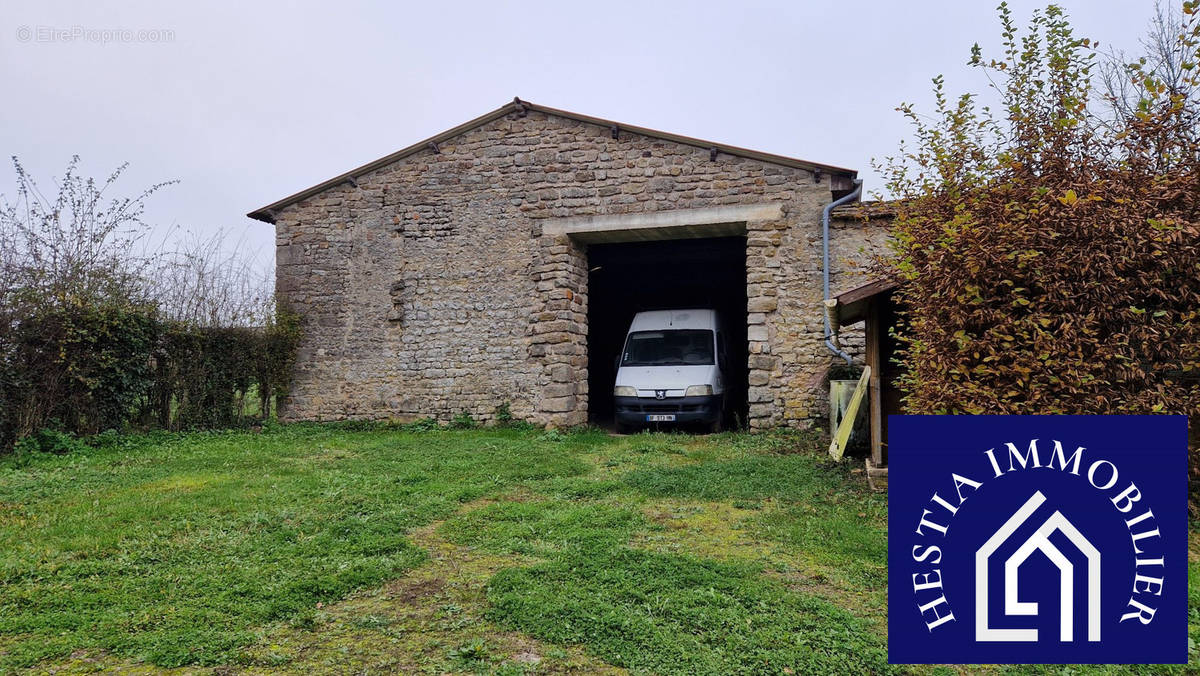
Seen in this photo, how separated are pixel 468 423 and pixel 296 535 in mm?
6168

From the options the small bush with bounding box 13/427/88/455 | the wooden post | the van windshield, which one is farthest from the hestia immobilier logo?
the small bush with bounding box 13/427/88/455

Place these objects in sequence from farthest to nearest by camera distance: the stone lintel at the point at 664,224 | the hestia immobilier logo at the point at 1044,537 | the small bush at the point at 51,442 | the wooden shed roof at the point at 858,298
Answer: the stone lintel at the point at 664,224
the small bush at the point at 51,442
the wooden shed roof at the point at 858,298
the hestia immobilier logo at the point at 1044,537

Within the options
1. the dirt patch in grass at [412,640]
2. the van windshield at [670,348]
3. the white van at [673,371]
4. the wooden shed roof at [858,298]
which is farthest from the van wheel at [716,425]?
the dirt patch in grass at [412,640]

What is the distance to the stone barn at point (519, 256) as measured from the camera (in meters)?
9.85

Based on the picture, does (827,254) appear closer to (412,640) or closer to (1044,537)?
(412,640)

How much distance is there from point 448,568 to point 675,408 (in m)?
6.41

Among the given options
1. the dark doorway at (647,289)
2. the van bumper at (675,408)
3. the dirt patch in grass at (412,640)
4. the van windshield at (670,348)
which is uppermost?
the dark doorway at (647,289)

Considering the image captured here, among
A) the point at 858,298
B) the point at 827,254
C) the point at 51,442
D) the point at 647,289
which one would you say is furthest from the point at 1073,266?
the point at 647,289

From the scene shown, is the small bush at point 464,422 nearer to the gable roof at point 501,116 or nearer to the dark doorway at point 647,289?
the dark doorway at point 647,289

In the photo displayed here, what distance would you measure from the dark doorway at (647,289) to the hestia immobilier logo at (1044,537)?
37.3ft

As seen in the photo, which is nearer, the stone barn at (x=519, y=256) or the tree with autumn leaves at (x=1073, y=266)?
the tree with autumn leaves at (x=1073, y=266)

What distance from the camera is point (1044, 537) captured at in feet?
6.12

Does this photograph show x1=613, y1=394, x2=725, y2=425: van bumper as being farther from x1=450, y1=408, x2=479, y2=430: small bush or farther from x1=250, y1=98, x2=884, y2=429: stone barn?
x1=450, y1=408, x2=479, y2=430: small bush

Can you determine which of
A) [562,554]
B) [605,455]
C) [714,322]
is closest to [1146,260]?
[562,554]
